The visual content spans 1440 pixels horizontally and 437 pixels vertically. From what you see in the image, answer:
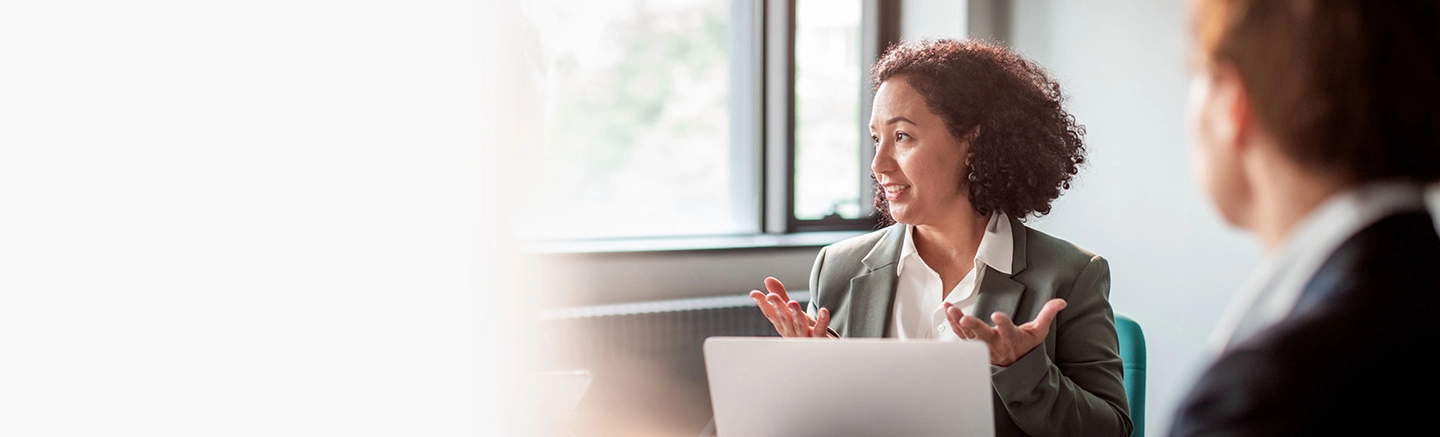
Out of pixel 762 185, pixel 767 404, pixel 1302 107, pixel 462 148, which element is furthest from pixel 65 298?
pixel 762 185

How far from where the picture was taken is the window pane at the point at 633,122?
3.37 m

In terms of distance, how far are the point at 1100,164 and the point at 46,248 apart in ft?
9.78

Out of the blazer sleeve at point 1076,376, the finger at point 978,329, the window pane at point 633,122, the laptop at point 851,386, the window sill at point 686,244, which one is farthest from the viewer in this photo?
the window pane at point 633,122

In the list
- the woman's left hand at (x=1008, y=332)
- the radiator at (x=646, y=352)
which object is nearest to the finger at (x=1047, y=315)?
the woman's left hand at (x=1008, y=332)

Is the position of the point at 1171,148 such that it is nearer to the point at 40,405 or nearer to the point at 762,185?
the point at 762,185

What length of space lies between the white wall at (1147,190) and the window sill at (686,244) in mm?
893

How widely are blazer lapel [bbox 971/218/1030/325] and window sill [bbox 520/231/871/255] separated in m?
1.66

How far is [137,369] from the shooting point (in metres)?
1.33

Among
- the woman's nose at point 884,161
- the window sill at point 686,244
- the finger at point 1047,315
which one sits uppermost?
the woman's nose at point 884,161

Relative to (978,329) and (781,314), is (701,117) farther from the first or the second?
(978,329)

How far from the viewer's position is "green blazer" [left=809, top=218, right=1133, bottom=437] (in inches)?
56.5

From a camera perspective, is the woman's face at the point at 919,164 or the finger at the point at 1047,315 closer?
the finger at the point at 1047,315

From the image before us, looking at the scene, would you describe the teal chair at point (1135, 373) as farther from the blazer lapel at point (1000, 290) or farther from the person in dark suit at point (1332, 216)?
the person in dark suit at point (1332, 216)

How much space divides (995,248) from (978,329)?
1.54ft
